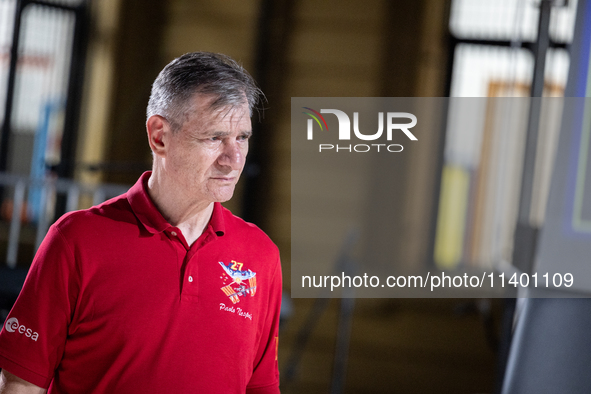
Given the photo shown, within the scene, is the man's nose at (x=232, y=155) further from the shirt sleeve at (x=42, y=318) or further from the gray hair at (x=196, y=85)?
the shirt sleeve at (x=42, y=318)

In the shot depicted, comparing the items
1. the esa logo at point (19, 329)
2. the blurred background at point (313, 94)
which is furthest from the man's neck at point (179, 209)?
the blurred background at point (313, 94)

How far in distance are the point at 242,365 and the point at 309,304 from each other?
2.68m

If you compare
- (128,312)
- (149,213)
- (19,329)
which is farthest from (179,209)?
(19,329)

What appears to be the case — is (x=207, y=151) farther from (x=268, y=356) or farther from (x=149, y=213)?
(x=268, y=356)

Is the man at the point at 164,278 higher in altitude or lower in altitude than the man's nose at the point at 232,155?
lower

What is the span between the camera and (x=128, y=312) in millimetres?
895

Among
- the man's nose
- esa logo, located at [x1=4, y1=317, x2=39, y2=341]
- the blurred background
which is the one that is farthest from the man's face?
the blurred background

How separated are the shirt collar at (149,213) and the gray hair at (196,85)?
13cm

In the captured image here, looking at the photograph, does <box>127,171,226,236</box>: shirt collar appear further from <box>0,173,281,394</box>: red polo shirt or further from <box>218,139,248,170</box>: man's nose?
<box>218,139,248,170</box>: man's nose

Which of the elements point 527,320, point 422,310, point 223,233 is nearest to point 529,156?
point 527,320

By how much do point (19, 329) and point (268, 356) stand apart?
16.9 inches

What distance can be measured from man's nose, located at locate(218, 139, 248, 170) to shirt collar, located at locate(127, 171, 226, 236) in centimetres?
11

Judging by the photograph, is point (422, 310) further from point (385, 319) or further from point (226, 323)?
point (226, 323)

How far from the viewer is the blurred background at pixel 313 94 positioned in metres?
3.54
